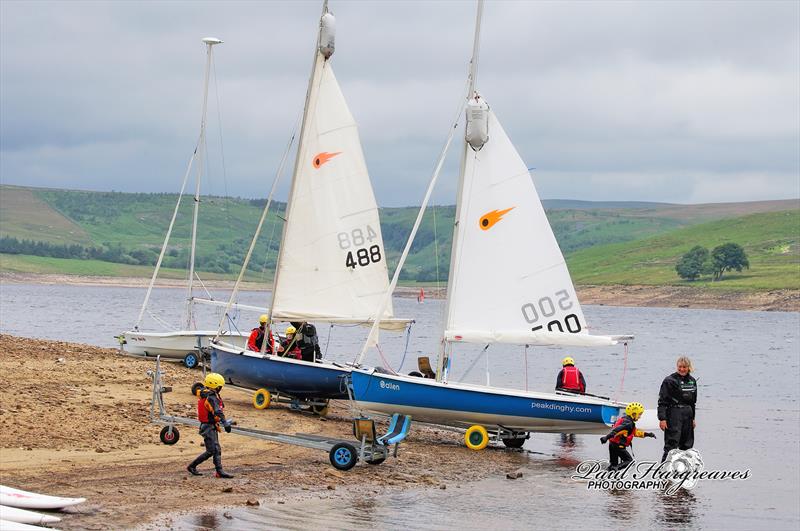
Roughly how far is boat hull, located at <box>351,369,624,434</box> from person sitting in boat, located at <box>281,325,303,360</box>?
391 cm

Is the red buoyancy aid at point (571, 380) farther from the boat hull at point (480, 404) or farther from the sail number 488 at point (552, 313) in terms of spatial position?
the sail number 488 at point (552, 313)

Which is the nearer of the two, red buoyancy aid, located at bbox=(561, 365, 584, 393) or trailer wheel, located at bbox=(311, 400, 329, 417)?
red buoyancy aid, located at bbox=(561, 365, 584, 393)

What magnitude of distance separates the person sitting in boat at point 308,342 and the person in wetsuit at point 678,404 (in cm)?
1038

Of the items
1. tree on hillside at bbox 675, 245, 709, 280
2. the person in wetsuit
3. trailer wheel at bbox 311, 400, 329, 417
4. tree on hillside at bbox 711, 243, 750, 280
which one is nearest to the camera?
the person in wetsuit

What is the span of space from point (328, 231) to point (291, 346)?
3.27 metres

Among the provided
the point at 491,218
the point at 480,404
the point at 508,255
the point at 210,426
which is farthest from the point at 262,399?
the point at 210,426

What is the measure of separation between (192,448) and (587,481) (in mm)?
7711

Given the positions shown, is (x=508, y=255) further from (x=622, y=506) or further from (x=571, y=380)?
(x=622, y=506)

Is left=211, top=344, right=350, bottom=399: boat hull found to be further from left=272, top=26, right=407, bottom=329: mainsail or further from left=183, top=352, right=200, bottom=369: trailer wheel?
left=183, top=352, right=200, bottom=369: trailer wheel

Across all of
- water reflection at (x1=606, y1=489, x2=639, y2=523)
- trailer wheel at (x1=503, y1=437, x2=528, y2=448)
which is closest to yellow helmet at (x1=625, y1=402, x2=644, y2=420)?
water reflection at (x1=606, y1=489, x2=639, y2=523)

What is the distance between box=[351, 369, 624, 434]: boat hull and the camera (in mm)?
24172

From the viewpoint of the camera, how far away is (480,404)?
24281 millimetres

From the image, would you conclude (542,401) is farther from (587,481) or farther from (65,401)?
(65,401)

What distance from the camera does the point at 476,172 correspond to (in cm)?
2462
